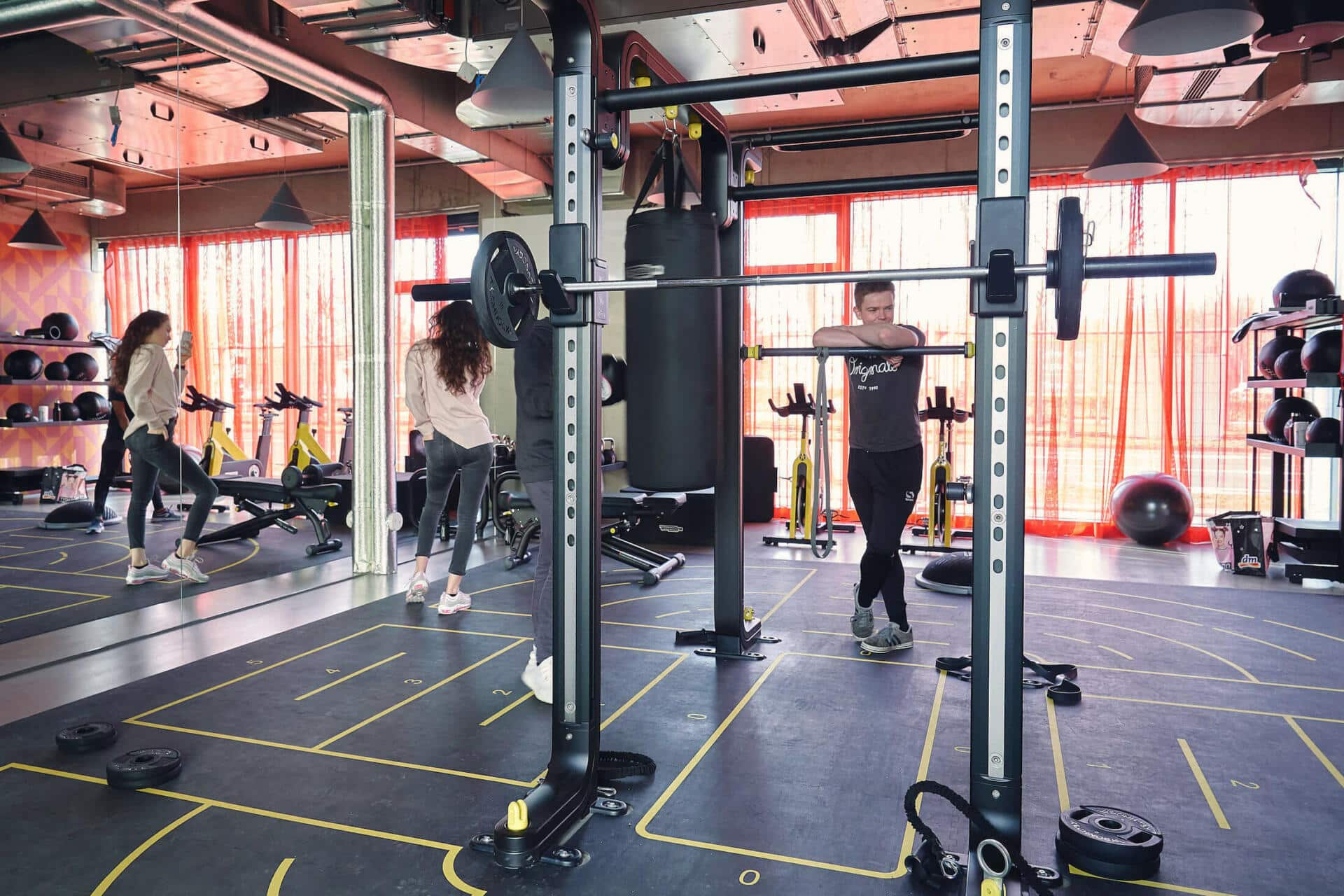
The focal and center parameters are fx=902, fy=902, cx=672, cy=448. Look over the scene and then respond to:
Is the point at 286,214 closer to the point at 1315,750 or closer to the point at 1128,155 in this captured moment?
the point at 1128,155

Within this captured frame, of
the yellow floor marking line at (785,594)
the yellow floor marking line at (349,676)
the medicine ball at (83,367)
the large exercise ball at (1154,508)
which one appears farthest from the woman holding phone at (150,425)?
the large exercise ball at (1154,508)

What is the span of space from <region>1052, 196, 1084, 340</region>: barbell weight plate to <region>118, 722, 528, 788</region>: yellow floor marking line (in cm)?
195

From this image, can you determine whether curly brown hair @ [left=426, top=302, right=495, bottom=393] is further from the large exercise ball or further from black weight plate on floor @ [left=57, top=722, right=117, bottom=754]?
the large exercise ball

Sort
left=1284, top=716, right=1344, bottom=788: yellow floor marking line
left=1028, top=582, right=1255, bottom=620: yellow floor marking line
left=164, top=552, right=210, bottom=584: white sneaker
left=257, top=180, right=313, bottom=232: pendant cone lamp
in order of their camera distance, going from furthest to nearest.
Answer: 1. left=257, top=180, right=313, bottom=232: pendant cone lamp
2. left=1028, top=582, right=1255, bottom=620: yellow floor marking line
3. left=164, top=552, right=210, bottom=584: white sneaker
4. left=1284, top=716, right=1344, bottom=788: yellow floor marking line

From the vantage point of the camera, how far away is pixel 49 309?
385cm

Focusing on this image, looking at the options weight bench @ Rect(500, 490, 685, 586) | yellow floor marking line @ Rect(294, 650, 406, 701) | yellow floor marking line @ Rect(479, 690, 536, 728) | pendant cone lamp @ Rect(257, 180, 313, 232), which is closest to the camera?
yellow floor marking line @ Rect(479, 690, 536, 728)

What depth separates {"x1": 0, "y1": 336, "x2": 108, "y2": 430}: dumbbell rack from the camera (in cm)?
361

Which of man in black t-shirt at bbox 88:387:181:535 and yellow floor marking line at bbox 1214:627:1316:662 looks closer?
yellow floor marking line at bbox 1214:627:1316:662

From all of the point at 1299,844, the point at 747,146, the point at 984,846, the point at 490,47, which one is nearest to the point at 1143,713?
the point at 1299,844

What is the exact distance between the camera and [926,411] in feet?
22.2

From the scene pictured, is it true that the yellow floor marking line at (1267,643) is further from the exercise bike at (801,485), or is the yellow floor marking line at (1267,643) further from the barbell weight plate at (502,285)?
the barbell weight plate at (502,285)

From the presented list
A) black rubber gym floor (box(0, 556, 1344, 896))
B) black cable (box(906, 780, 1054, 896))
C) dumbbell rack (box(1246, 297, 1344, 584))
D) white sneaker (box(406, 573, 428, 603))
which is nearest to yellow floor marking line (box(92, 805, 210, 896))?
black rubber gym floor (box(0, 556, 1344, 896))

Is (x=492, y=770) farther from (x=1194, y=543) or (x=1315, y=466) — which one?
(x=1315, y=466)

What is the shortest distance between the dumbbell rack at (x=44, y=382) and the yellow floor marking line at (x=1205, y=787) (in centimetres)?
→ 441
